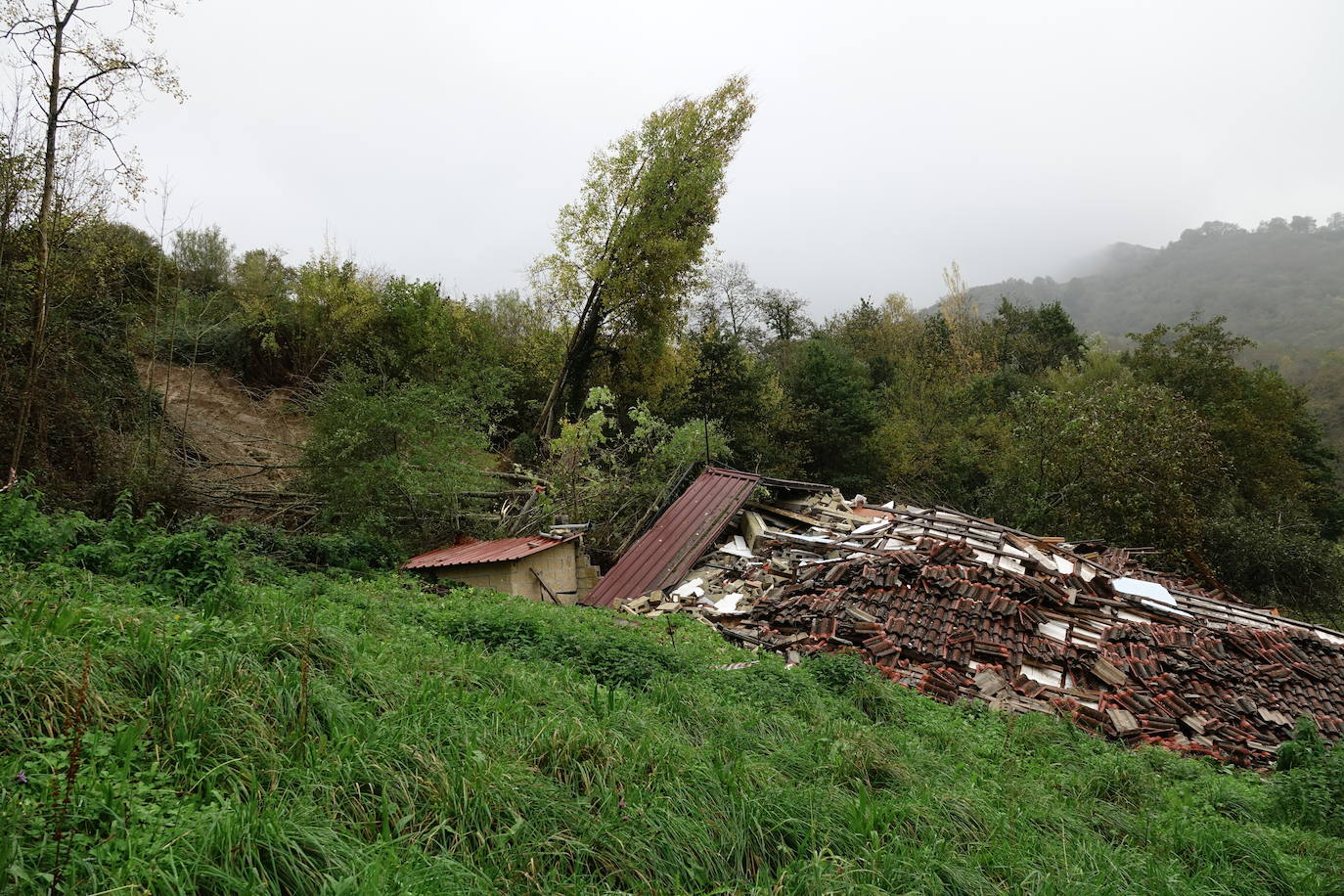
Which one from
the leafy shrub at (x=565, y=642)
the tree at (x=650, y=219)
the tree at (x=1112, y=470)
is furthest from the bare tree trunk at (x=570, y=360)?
the tree at (x=1112, y=470)

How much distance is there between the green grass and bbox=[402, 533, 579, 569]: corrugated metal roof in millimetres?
5097

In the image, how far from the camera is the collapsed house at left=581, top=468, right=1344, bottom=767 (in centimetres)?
805

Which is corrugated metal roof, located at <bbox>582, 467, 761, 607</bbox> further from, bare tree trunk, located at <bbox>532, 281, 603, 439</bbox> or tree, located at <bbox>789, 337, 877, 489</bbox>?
tree, located at <bbox>789, 337, 877, 489</bbox>

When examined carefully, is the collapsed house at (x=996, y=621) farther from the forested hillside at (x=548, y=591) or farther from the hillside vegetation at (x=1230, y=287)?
the hillside vegetation at (x=1230, y=287)

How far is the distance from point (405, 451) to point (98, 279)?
5.12 m

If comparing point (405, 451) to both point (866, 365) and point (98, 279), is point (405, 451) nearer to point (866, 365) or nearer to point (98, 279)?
point (98, 279)

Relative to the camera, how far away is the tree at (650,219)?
A: 17.0 meters

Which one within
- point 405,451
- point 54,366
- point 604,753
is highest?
point 54,366

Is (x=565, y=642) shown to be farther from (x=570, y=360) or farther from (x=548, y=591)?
(x=570, y=360)

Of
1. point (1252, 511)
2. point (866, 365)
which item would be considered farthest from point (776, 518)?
point (866, 365)

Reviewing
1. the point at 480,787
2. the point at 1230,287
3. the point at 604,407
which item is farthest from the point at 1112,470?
the point at 1230,287

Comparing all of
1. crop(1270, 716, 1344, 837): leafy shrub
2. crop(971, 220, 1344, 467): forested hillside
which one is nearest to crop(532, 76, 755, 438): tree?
crop(1270, 716, 1344, 837): leafy shrub

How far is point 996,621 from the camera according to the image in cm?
911

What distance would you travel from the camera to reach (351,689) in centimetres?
380
